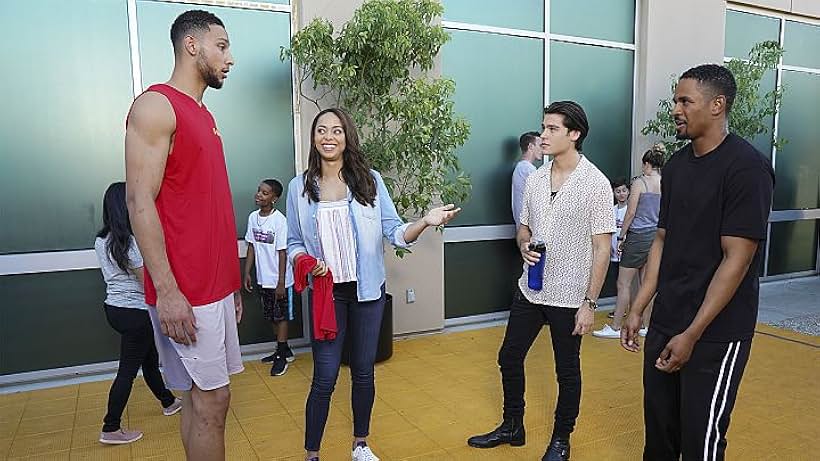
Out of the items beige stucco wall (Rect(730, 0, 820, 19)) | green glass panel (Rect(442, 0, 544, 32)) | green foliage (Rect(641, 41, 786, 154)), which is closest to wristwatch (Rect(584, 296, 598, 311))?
green glass panel (Rect(442, 0, 544, 32))

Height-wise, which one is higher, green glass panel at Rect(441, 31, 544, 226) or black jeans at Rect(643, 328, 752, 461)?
green glass panel at Rect(441, 31, 544, 226)

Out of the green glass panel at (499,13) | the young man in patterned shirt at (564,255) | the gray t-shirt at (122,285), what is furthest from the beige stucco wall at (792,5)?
the gray t-shirt at (122,285)

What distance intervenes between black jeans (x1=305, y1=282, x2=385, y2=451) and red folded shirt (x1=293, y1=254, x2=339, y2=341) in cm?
8

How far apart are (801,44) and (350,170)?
8.06m

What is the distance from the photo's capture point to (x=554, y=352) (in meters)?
3.10

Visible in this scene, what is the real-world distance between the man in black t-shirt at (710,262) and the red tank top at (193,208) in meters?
1.74

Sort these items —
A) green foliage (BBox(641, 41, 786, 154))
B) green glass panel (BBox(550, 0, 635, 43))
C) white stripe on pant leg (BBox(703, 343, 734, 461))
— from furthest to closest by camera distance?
green foliage (BBox(641, 41, 786, 154)) < green glass panel (BBox(550, 0, 635, 43)) < white stripe on pant leg (BBox(703, 343, 734, 461))

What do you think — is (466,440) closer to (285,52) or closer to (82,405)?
(82,405)

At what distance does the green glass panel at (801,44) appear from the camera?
8109mm

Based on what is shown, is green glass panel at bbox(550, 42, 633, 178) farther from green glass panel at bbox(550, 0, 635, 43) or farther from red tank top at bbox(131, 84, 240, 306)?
red tank top at bbox(131, 84, 240, 306)

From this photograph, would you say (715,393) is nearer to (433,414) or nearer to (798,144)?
(433,414)

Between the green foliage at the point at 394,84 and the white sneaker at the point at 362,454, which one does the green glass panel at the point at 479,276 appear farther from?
the white sneaker at the point at 362,454

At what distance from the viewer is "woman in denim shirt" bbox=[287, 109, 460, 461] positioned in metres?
2.90

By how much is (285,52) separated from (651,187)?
11.1 feet
